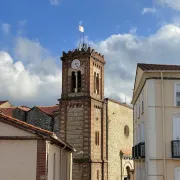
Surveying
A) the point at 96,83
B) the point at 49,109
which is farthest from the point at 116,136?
the point at 49,109

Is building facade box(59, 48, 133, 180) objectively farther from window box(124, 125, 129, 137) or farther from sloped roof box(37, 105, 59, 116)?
sloped roof box(37, 105, 59, 116)

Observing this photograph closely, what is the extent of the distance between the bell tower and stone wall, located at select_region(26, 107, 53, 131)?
493 cm

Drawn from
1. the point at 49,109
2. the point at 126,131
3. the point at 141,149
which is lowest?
the point at 141,149

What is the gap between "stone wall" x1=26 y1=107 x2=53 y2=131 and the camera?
4756cm

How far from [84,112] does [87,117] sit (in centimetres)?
71

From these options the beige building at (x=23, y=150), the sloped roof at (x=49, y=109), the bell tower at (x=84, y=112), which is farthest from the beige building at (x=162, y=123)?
the sloped roof at (x=49, y=109)

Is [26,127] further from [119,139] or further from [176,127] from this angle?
[119,139]

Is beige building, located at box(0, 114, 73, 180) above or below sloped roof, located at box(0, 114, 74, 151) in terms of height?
below

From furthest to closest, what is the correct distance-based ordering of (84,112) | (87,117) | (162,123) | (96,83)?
(96,83)
(84,112)
(87,117)
(162,123)

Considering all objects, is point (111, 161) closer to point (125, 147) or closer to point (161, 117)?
point (125, 147)

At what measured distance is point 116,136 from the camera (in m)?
48.1

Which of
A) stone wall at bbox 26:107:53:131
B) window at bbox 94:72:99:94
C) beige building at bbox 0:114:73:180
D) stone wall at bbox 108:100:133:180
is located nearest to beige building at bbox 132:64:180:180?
beige building at bbox 0:114:73:180

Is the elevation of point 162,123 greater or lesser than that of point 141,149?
greater

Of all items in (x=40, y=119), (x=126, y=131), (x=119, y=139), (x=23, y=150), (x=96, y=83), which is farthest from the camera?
(x=126, y=131)
